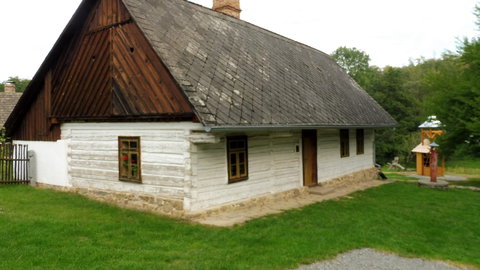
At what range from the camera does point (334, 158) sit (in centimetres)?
1447

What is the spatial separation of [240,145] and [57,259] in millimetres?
5220

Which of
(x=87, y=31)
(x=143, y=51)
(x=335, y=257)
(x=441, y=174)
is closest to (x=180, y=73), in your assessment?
(x=143, y=51)

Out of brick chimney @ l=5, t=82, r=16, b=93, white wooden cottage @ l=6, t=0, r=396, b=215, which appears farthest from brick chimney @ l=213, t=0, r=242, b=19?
brick chimney @ l=5, t=82, r=16, b=93

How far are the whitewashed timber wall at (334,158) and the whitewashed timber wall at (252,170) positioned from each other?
1682 millimetres

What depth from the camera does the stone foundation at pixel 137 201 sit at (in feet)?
28.3

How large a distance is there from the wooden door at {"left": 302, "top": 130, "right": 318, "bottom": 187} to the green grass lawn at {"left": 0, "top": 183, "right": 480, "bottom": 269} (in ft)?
6.96

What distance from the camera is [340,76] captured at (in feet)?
63.6

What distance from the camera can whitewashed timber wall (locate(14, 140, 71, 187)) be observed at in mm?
11742

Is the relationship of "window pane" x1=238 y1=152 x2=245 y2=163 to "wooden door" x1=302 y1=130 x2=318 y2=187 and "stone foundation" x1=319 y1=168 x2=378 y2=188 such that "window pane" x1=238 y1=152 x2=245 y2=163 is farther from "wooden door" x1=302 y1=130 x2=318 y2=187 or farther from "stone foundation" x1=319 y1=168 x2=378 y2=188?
"stone foundation" x1=319 y1=168 x2=378 y2=188

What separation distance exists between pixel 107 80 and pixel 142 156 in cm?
241

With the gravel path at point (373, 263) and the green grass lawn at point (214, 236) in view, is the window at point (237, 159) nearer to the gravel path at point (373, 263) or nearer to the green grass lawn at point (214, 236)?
the green grass lawn at point (214, 236)

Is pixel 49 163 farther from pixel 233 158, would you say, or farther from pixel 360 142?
pixel 360 142

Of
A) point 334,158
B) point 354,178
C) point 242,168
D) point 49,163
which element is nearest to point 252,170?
point 242,168

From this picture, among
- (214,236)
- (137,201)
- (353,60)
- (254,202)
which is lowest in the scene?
(214,236)
